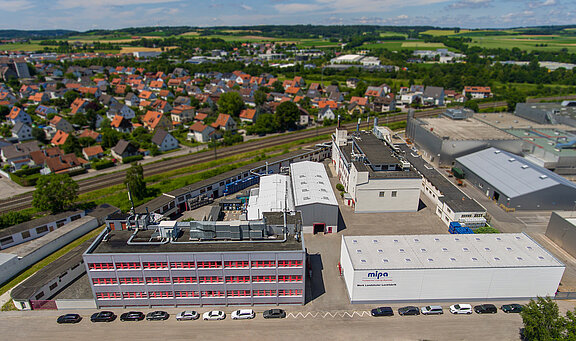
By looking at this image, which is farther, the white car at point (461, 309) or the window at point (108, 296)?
the window at point (108, 296)

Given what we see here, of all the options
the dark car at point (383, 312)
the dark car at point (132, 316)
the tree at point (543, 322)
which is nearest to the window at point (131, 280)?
the dark car at point (132, 316)

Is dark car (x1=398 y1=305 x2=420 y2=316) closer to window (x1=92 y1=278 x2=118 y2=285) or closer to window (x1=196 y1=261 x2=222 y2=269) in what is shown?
window (x1=196 y1=261 x2=222 y2=269)

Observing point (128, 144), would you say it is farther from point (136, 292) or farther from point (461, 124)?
point (461, 124)

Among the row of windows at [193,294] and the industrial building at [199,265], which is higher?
the industrial building at [199,265]

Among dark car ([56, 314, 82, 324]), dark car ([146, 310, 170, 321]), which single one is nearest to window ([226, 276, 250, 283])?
dark car ([146, 310, 170, 321])

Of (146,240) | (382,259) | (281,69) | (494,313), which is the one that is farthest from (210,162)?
(281,69)

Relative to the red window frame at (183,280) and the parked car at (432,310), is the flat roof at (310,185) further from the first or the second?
the red window frame at (183,280)
